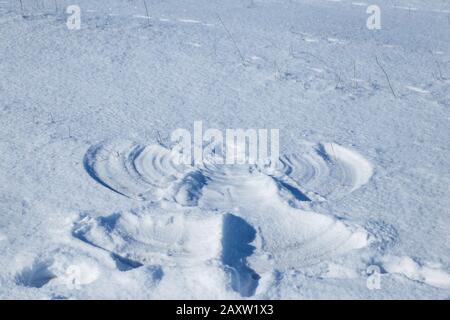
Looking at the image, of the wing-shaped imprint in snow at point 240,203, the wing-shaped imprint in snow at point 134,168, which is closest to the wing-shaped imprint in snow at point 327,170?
the wing-shaped imprint in snow at point 240,203

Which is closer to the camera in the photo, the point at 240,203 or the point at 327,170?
the point at 240,203

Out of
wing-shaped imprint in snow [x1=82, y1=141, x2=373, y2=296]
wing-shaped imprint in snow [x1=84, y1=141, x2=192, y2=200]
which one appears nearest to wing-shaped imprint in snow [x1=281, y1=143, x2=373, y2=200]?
wing-shaped imprint in snow [x1=82, y1=141, x2=373, y2=296]

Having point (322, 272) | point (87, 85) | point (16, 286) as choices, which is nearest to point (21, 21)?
point (87, 85)

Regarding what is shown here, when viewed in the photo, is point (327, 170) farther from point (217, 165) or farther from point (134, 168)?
point (134, 168)

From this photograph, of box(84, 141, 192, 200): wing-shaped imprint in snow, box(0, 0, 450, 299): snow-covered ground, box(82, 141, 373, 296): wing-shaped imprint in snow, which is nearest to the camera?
box(0, 0, 450, 299): snow-covered ground

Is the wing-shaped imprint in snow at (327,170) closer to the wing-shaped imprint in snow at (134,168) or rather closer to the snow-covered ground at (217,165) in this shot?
the snow-covered ground at (217,165)

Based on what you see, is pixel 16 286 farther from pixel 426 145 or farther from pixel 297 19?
pixel 297 19

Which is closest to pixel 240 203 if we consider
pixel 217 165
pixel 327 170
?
pixel 217 165

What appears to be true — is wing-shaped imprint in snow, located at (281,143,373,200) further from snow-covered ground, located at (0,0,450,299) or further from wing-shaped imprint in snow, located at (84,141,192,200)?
wing-shaped imprint in snow, located at (84,141,192,200)
